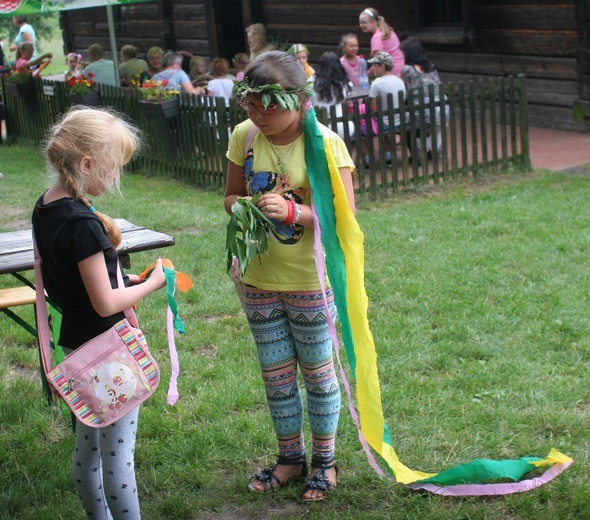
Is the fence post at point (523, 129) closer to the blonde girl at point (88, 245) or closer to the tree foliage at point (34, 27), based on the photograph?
the blonde girl at point (88, 245)

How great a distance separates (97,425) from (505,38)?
1085cm

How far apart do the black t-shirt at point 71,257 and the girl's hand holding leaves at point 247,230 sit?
1.60 feet

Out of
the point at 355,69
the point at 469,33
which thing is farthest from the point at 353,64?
the point at 469,33

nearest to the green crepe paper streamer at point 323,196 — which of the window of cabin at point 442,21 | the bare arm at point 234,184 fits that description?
the bare arm at point 234,184

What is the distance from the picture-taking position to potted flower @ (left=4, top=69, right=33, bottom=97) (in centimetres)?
1422

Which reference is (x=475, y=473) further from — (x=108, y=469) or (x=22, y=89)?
(x=22, y=89)

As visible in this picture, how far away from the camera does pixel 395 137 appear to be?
29.7ft

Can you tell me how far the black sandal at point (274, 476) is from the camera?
11.7 feet

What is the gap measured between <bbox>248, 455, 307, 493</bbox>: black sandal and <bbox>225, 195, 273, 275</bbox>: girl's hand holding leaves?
0.89 meters

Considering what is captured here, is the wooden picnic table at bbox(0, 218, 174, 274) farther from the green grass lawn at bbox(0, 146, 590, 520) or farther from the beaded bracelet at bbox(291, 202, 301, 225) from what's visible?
the beaded bracelet at bbox(291, 202, 301, 225)

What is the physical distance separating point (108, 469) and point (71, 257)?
0.73 m

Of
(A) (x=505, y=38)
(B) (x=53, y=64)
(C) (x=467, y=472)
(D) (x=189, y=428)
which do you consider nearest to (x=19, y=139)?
(A) (x=505, y=38)

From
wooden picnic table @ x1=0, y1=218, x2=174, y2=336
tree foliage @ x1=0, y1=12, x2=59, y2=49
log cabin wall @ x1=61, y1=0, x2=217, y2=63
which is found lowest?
wooden picnic table @ x1=0, y1=218, x2=174, y2=336

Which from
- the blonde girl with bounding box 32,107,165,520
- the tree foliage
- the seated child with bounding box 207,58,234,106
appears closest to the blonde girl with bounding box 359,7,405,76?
the seated child with bounding box 207,58,234,106
